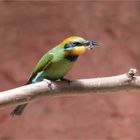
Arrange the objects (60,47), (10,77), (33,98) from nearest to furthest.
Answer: (33,98) < (60,47) < (10,77)

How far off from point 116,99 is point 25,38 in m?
0.78

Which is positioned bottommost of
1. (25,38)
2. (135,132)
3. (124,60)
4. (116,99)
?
→ (135,132)

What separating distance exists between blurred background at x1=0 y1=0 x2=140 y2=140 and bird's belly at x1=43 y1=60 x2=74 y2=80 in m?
1.58

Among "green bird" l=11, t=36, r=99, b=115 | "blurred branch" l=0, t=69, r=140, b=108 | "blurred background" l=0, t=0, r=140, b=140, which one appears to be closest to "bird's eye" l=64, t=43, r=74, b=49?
"green bird" l=11, t=36, r=99, b=115

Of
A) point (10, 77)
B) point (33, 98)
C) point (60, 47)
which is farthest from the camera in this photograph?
point (10, 77)

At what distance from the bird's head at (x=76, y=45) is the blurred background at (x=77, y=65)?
65.4 inches

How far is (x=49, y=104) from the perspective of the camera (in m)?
3.42

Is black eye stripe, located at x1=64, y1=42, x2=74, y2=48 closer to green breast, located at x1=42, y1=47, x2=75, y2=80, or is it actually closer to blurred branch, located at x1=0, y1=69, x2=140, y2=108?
green breast, located at x1=42, y1=47, x2=75, y2=80

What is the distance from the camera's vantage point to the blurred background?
11.2 ft

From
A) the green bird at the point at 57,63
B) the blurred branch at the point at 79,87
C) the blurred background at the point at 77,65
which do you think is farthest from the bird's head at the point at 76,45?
the blurred background at the point at 77,65

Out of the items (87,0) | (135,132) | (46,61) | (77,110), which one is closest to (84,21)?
(87,0)

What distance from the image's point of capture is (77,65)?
11.4 feet

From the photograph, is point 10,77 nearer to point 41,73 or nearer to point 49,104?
point 49,104

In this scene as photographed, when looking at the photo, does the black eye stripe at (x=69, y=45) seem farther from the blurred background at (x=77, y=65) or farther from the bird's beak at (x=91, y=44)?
the blurred background at (x=77, y=65)
